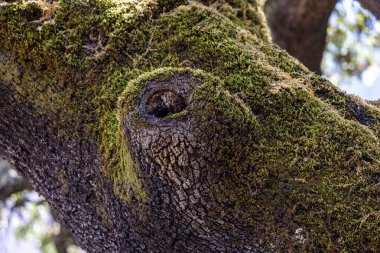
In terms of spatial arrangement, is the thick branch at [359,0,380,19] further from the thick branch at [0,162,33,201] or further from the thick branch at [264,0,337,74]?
the thick branch at [0,162,33,201]

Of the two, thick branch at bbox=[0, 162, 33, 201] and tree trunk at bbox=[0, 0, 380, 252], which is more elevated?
tree trunk at bbox=[0, 0, 380, 252]

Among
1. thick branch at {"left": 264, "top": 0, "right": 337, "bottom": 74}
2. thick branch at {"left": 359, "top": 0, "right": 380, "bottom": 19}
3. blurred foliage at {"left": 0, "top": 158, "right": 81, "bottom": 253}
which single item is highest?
thick branch at {"left": 359, "top": 0, "right": 380, "bottom": 19}

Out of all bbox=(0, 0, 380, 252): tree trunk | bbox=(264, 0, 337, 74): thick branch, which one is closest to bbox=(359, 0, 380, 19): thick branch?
bbox=(0, 0, 380, 252): tree trunk

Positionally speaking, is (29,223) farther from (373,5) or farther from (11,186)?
(373,5)

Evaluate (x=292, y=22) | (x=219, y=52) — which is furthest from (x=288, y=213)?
(x=292, y=22)

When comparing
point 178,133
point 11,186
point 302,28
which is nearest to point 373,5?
point 178,133

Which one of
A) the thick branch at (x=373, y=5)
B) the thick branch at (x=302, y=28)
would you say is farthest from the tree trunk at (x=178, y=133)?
the thick branch at (x=302, y=28)

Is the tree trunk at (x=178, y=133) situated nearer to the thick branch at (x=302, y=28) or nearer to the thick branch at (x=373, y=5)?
the thick branch at (x=373, y=5)

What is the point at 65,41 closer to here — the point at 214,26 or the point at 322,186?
the point at 214,26
